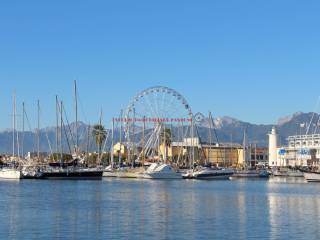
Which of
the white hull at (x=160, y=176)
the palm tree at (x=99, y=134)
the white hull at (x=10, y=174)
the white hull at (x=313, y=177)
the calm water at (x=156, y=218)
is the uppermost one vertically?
the palm tree at (x=99, y=134)

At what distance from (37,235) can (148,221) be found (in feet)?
29.8

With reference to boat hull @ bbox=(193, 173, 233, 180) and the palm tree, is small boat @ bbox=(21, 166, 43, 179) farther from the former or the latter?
the palm tree

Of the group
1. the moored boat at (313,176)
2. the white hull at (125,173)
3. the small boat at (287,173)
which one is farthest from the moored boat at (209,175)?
the small boat at (287,173)

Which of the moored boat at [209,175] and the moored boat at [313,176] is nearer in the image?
the moored boat at [313,176]

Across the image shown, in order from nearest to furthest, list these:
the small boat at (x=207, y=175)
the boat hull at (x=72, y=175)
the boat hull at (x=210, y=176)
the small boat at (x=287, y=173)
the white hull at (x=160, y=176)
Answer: the boat hull at (x=72, y=175) < the white hull at (x=160, y=176) < the boat hull at (x=210, y=176) < the small boat at (x=207, y=175) < the small boat at (x=287, y=173)

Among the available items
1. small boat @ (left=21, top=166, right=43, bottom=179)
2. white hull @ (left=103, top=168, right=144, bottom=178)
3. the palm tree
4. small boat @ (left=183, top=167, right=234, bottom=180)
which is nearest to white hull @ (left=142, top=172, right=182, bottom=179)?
white hull @ (left=103, top=168, right=144, bottom=178)

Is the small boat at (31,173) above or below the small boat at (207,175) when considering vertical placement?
above

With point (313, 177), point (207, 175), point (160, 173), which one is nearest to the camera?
point (313, 177)

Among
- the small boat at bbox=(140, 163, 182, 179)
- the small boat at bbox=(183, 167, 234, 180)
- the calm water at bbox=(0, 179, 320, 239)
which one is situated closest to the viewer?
the calm water at bbox=(0, 179, 320, 239)

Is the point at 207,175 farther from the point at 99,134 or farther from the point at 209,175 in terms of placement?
the point at 99,134

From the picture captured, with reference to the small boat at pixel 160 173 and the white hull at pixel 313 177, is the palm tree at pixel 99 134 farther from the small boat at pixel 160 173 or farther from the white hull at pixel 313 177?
the white hull at pixel 313 177

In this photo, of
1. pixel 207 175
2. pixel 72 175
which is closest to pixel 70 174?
pixel 72 175

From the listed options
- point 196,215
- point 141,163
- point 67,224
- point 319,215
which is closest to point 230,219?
point 196,215

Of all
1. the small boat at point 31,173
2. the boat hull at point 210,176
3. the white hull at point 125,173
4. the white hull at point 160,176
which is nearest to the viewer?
the small boat at point 31,173
